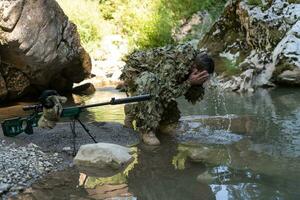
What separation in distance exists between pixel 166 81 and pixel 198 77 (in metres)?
0.44

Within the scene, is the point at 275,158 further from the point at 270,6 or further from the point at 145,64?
the point at 270,6

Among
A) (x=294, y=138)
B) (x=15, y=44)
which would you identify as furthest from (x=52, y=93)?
(x=15, y=44)

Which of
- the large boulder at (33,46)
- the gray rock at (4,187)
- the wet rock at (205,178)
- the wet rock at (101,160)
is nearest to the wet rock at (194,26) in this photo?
the large boulder at (33,46)

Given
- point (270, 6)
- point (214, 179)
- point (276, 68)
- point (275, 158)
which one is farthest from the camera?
point (270, 6)

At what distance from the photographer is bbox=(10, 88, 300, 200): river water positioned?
4207 mm

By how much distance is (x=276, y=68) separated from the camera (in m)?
11.8

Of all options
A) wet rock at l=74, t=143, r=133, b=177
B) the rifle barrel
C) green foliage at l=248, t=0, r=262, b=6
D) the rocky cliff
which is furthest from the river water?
green foliage at l=248, t=0, r=262, b=6

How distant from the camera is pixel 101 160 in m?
4.96

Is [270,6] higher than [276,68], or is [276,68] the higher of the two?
[270,6]

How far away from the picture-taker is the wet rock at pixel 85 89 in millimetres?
12797

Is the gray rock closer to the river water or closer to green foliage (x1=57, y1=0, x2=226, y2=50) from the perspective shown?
the river water

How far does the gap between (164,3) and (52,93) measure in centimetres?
1574

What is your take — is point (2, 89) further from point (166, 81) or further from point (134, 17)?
point (134, 17)

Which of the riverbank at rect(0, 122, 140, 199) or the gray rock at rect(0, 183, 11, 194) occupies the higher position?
the riverbank at rect(0, 122, 140, 199)
